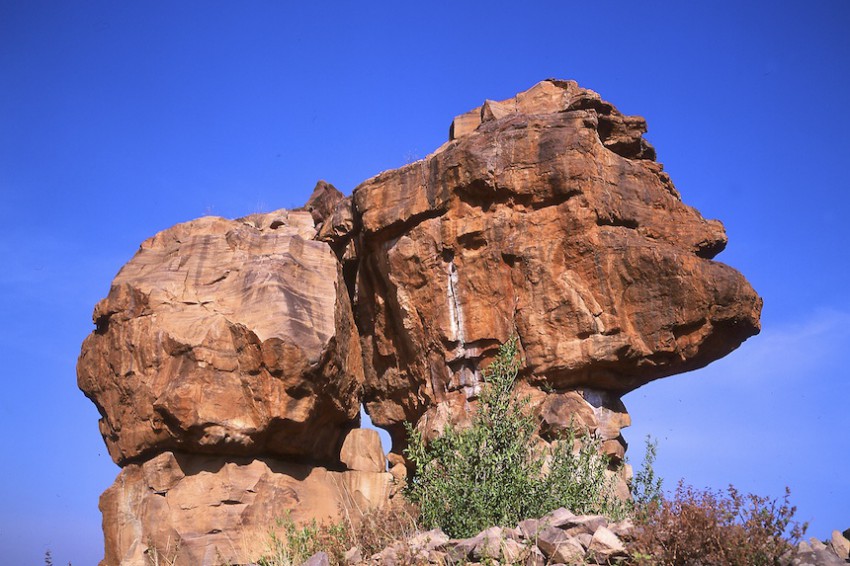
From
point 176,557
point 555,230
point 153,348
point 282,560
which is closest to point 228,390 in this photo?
point 153,348

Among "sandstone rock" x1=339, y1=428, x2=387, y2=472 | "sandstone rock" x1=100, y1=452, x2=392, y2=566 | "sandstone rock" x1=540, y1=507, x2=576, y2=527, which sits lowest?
"sandstone rock" x1=540, y1=507, x2=576, y2=527

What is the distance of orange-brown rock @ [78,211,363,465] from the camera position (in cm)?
1847

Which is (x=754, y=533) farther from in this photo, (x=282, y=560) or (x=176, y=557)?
(x=176, y=557)

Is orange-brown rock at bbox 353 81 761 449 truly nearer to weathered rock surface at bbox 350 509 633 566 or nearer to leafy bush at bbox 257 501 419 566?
leafy bush at bbox 257 501 419 566

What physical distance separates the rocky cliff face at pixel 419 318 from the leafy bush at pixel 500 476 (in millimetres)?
2102

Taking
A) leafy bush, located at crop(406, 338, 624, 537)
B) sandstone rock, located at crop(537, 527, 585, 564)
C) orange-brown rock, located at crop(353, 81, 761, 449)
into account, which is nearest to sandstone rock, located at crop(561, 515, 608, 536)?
sandstone rock, located at crop(537, 527, 585, 564)

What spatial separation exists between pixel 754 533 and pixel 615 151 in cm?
1184

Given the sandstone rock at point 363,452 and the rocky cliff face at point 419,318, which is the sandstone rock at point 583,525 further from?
the sandstone rock at point 363,452

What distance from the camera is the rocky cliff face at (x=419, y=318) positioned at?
18297 mm

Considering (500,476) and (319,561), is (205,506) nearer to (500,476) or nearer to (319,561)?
(319,561)

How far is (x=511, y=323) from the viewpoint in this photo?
19047mm

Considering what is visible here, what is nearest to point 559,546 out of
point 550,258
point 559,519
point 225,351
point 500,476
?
point 559,519

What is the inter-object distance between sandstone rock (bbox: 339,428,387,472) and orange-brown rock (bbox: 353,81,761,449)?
1.17 m

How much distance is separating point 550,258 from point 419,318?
11.3 feet
